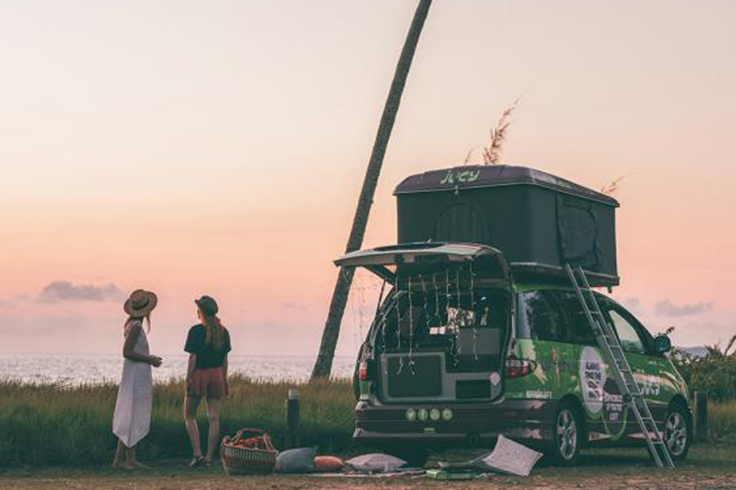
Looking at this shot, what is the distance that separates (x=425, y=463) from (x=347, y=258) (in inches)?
110

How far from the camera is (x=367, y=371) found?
Answer: 15.0 metres

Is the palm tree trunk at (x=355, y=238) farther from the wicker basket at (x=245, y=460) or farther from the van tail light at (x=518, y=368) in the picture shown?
the van tail light at (x=518, y=368)

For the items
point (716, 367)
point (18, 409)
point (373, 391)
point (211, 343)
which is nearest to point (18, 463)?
point (18, 409)

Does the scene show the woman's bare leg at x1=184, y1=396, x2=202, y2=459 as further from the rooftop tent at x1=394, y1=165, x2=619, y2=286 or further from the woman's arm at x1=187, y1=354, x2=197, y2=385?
the rooftop tent at x1=394, y1=165, x2=619, y2=286

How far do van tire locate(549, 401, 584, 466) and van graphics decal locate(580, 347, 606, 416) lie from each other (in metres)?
0.26

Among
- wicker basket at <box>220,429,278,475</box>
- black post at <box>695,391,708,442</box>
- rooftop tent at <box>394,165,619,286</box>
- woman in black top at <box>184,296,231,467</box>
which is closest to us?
wicker basket at <box>220,429,278,475</box>

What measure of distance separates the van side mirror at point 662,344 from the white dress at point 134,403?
6001 mm

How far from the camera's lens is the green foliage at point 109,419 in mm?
16125

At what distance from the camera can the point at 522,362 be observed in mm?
14070

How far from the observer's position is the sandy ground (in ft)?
42.1

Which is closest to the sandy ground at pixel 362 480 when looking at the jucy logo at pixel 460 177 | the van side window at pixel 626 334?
the van side window at pixel 626 334

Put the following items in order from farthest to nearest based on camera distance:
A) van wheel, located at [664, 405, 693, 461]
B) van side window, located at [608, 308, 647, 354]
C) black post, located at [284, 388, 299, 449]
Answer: black post, located at [284, 388, 299, 449] < van wheel, located at [664, 405, 693, 461] < van side window, located at [608, 308, 647, 354]

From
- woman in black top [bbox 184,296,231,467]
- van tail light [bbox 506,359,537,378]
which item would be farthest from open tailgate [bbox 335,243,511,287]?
woman in black top [bbox 184,296,231,467]

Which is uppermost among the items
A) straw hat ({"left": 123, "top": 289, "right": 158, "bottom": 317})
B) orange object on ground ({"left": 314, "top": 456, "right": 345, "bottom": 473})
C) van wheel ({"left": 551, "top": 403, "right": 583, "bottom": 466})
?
straw hat ({"left": 123, "top": 289, "right": 158, "bottom": 317})
